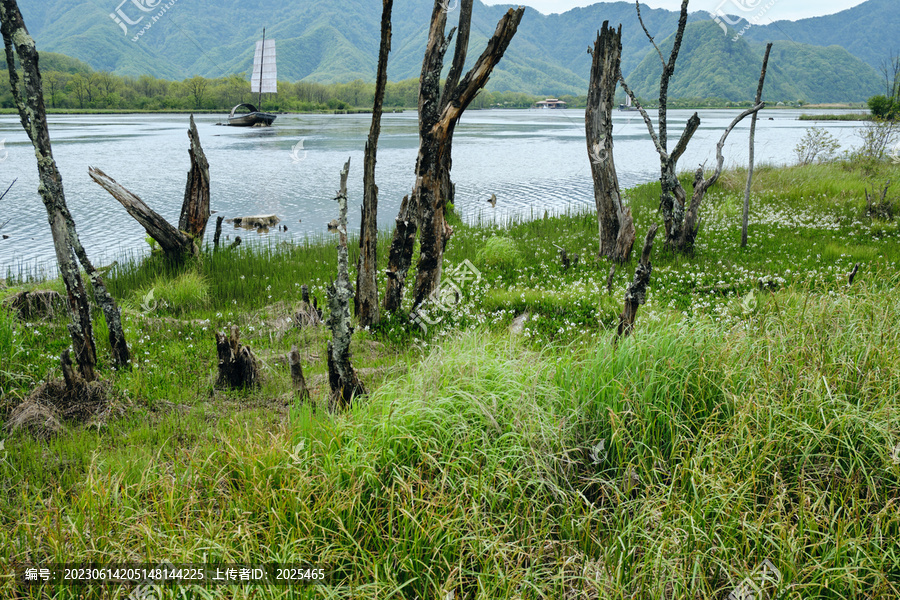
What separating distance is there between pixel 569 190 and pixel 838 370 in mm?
24488

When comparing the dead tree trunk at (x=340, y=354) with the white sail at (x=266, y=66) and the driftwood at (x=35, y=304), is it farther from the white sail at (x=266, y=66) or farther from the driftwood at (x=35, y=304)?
the white sail at (x=266, y=66)

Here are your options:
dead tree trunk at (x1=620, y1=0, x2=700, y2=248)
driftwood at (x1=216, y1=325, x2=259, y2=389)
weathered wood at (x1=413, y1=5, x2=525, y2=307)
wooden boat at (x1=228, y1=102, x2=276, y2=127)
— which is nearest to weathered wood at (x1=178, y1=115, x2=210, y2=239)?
weathered wood at (x1=413, y1=5, x2=525, y2=307)

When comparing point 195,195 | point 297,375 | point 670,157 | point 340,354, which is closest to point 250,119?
point 195,195

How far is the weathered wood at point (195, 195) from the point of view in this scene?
12.4m

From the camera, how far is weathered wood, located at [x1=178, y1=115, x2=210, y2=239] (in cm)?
1237

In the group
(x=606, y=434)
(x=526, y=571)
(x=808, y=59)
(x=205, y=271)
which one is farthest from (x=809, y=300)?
(x=808, y=59)

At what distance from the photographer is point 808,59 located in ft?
510

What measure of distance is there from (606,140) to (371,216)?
749cm

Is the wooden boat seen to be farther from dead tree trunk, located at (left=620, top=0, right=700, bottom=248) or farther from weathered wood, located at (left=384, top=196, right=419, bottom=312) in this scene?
weathered wood, located at (left=384, top=196, right=419, bottom=312)

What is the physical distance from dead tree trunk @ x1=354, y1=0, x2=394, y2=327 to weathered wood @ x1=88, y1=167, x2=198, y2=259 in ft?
19.4

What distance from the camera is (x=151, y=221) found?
1147cm

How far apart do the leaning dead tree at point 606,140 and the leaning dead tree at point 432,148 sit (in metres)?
4.92

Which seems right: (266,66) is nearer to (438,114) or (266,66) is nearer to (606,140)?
(606,140)

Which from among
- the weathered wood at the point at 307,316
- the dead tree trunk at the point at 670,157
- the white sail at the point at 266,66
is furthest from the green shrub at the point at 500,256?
the white sail at the point at 266,66
